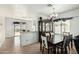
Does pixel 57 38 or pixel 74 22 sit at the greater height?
pixel 74 22

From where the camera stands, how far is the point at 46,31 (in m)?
1.92

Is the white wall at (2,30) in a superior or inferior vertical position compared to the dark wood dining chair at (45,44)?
superior

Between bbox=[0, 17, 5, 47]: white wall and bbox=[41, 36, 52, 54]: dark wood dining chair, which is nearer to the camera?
bbox=[0, 17, 5, 47]: white wall

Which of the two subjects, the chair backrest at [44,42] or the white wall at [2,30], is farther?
the chair backrest at [44,42]

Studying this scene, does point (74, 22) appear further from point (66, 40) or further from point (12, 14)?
point (12, 14)

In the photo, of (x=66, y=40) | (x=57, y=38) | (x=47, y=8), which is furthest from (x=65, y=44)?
(x=47, y=8)

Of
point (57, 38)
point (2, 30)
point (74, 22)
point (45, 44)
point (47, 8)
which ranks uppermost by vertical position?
point (47, 8)

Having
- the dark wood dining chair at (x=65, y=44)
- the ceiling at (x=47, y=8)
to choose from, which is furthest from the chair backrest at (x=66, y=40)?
the ceiling at (x=47, y=8)

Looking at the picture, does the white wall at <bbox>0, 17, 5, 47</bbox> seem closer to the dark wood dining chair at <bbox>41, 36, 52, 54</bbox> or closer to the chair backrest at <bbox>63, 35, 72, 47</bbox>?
the dark wood dining chair at <bbox>41, 36, 52, 54</bbox>

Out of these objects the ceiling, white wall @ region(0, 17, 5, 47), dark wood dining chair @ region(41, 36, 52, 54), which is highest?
the ceiling

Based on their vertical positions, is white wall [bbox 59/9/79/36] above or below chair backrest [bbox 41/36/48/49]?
above

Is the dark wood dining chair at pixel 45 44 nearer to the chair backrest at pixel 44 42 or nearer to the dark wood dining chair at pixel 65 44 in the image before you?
the chair backrest at pixel 44 42

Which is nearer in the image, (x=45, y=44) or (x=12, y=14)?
(x=12, y=14)

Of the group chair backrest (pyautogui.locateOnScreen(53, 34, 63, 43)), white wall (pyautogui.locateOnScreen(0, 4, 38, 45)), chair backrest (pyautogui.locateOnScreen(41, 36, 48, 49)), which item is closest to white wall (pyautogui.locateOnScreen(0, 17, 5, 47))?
white wall (pyautogui.locateOnScreen(0, 4, 38, 45))
